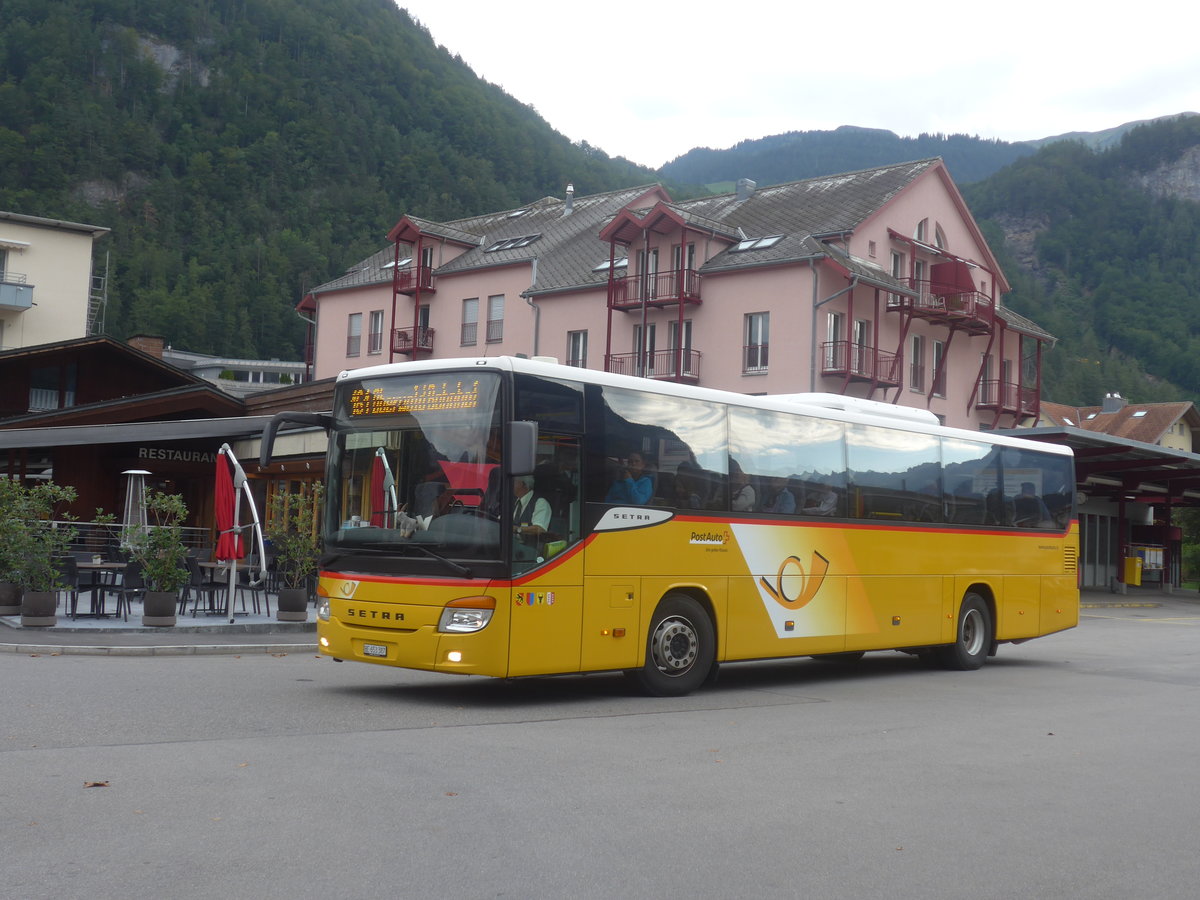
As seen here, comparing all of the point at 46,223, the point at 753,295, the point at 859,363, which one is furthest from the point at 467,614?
the point at 46,223

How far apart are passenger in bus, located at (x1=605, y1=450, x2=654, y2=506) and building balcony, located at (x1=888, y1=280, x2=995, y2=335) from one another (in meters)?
32.8

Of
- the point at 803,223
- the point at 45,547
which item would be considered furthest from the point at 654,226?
the point at 45,547

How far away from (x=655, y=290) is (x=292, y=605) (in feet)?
90.0

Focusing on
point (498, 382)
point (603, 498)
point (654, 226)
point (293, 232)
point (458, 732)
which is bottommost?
point (458, 732)

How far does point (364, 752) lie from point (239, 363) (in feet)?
340

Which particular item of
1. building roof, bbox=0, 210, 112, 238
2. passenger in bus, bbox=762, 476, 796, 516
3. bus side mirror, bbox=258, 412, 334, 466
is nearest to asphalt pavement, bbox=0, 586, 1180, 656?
bus side mirror, bbox=258, 412, 334, 466

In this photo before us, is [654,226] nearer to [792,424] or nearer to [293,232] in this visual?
[792,424]

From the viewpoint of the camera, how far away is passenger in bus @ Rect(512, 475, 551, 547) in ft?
36.0

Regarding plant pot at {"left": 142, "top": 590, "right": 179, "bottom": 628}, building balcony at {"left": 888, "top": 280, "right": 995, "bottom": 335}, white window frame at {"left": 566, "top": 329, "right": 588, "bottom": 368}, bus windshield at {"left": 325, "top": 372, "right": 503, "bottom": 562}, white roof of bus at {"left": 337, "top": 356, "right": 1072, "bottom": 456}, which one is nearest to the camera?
bus windshield at {"left": 325, "top": 372, "right": 503, "bottom": 562}

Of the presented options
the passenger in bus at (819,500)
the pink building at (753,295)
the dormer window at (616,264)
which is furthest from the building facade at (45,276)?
the passenger in bus at (819,500)

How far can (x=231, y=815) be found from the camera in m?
6.45

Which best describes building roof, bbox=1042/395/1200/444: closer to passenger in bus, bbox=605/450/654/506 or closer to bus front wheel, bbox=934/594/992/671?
bus front wheel, bbox=934/594/992/671

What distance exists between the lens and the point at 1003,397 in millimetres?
49000

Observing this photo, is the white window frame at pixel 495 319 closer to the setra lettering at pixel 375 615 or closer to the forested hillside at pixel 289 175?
the setra lettering at pixel 375 615
